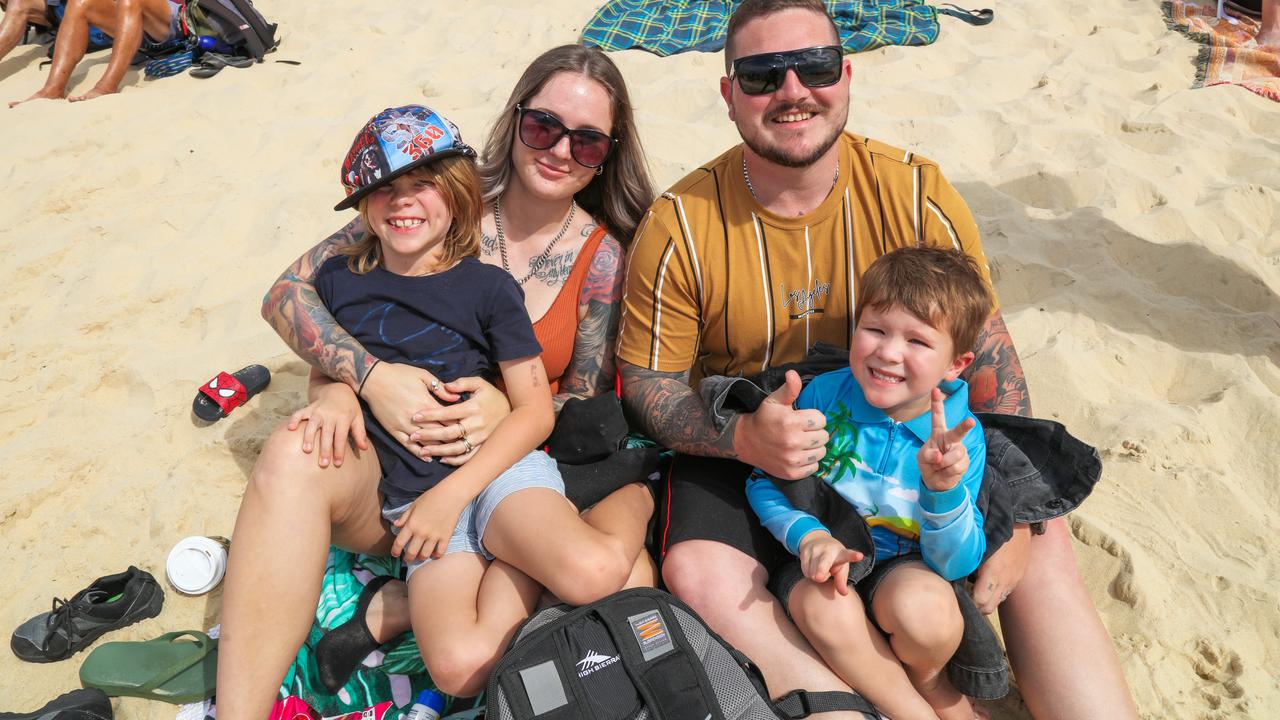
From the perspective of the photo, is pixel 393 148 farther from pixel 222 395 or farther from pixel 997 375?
pixel 997 375

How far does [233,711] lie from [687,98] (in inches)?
167

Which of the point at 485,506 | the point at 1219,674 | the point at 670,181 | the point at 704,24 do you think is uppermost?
the point at 485,506

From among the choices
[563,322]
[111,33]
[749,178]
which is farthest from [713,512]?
[111,33]

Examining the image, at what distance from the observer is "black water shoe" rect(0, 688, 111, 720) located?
2246 millimetres

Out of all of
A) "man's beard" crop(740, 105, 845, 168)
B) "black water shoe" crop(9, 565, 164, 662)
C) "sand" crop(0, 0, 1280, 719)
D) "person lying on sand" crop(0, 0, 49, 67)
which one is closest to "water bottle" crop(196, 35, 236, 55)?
"sand" crop(0, 0, 1280, 719)

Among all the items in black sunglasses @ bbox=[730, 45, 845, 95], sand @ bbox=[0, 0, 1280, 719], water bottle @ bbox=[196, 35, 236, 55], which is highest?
black sunglasses @ bbox=[730, 45, 845, 95]

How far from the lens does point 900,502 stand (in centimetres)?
216

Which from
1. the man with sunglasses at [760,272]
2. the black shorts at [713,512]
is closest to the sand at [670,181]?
the man with sunglasses at [760,272]

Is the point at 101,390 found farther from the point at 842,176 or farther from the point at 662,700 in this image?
the point at 842,176

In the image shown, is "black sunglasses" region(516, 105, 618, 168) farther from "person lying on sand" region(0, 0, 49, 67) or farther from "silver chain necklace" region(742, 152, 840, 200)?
"person lying on sand" region(0, 0, 49, 67)

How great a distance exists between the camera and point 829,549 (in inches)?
80.8

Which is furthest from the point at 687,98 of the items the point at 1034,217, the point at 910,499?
the point at 910,499

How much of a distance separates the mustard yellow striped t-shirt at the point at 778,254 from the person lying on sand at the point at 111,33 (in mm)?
5153

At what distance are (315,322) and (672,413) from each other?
1.12 metres
